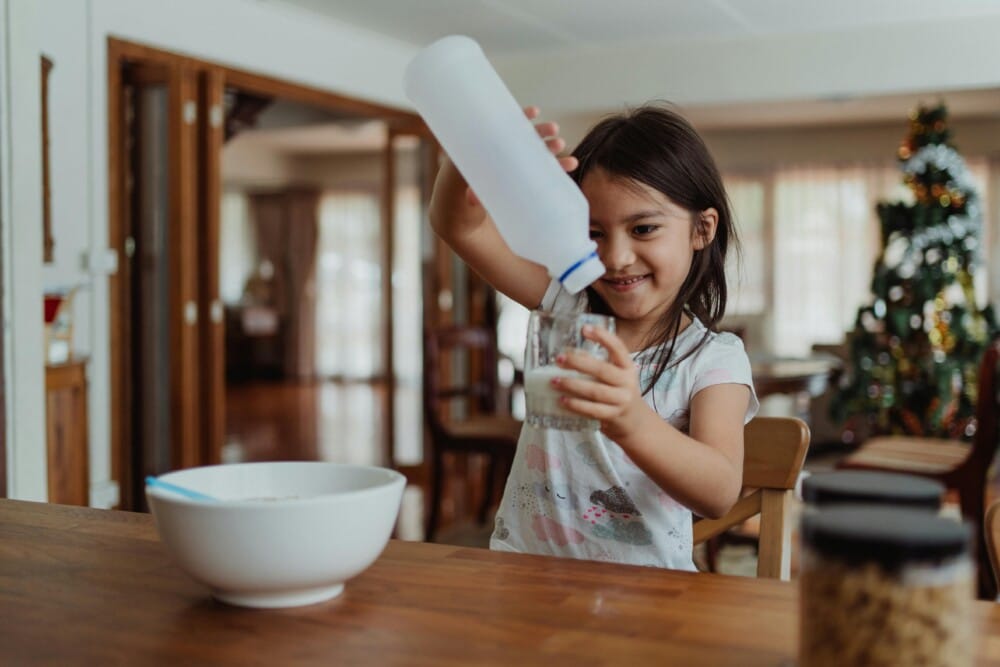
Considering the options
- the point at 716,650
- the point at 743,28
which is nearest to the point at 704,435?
the point at 716,650

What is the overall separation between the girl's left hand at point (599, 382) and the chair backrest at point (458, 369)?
350 cm

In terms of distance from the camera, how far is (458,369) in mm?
6512

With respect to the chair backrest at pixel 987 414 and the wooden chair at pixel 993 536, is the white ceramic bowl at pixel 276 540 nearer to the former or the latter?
the wooden chair at pixel 993 536

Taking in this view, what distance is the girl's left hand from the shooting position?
859 mm

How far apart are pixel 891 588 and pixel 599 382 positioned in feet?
1.08

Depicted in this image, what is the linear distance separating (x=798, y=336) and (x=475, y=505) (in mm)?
5307

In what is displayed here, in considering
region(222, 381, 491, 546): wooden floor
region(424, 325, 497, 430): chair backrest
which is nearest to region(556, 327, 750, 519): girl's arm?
region(424, 325, 497, 430): chair backrest

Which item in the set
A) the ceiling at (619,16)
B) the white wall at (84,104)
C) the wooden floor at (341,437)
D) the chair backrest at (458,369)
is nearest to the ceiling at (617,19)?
the ceiling at (619,16)

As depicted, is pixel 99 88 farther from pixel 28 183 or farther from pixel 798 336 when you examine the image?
pixel 798 336

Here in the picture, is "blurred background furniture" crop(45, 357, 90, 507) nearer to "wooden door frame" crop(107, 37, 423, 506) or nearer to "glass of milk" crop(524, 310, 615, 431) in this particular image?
"wooden door frame" crop(107, 37, 423, 506)

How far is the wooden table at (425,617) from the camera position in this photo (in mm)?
782

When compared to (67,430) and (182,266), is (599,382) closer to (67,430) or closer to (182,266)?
(67,430)

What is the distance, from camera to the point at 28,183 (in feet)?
9.91

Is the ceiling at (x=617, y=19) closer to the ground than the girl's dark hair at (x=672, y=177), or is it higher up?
higher up
